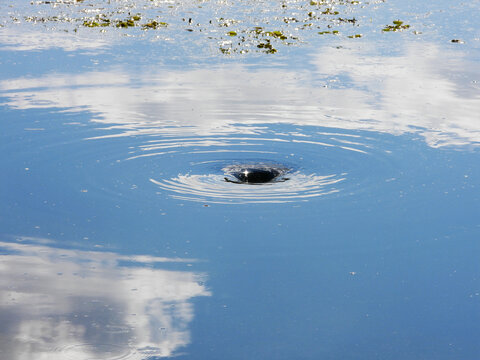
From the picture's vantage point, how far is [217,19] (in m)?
21.8

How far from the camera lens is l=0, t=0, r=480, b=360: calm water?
5.72 meters

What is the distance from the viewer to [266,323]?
19.1 ft

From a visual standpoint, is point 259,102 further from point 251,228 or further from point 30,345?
point 30,345

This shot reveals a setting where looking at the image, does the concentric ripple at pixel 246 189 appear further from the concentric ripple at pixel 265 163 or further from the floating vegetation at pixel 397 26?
the floating vegetation at pixel 397 26

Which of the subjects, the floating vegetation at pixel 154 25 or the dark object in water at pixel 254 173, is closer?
the dark object in water at pixel 254 173

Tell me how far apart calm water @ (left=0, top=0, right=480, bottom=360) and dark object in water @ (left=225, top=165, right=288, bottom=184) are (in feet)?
0.56

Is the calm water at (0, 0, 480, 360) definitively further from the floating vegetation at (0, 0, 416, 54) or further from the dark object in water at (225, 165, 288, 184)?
the floating vegetation at (0, 0, 416, 54)

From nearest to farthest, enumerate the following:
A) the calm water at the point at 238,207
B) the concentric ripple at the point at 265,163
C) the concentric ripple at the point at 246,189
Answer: the calm water at the point at 238,207 → the concentric ripple at the point at 246,189 → the concentric ripple at the point at 265,163

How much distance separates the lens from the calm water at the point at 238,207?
A: 5.72 m

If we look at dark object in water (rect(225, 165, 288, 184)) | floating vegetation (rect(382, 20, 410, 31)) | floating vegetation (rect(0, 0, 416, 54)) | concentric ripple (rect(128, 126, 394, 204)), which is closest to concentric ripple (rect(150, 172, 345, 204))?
concentric ripple (rect(128, 126, 394, 204))

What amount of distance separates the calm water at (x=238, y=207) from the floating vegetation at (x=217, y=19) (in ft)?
7.47

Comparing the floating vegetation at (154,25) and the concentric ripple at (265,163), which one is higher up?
the floating vegetation at (154,25)

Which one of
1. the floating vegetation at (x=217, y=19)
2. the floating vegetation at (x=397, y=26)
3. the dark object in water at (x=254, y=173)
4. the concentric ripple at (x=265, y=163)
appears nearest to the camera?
the concentric ripple at (x=265, y=163)

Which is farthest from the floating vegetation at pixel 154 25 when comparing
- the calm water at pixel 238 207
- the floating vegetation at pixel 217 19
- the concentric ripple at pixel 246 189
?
the concentric ripple at pixel 246 189
